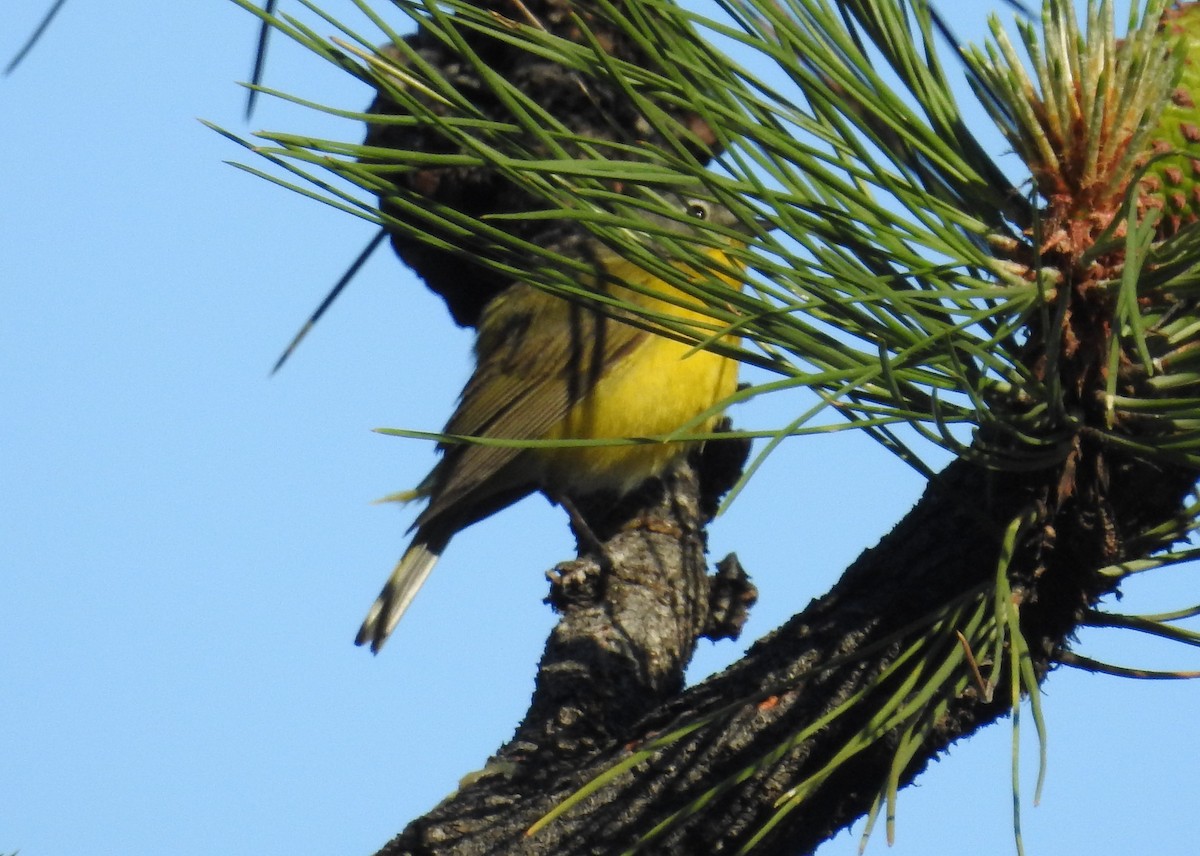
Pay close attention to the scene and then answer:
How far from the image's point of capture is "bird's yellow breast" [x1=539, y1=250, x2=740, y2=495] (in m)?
4.71

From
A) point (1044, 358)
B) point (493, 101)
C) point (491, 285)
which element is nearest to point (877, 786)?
point (1044, 358)

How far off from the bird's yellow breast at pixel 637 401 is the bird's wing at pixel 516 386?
0.08m

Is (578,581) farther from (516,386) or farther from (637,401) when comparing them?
(516,386)

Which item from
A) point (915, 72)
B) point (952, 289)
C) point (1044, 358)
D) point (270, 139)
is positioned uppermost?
point (270, 139)

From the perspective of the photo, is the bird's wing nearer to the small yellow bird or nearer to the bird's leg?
the small yellow bird

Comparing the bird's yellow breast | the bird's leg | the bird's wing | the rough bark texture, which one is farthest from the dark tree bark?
the bird's wing

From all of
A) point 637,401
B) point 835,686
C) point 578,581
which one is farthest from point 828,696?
point 637,401

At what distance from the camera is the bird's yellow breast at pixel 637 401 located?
4711 mm

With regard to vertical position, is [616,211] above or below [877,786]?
above

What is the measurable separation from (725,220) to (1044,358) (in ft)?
11.2

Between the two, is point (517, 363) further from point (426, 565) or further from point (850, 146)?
point (850, 146)

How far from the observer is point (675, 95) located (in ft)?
5.54

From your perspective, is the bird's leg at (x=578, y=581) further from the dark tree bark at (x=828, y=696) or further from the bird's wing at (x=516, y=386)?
the bird's wing at (x=516, y=386)

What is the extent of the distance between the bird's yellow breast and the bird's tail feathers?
0.57 meters
